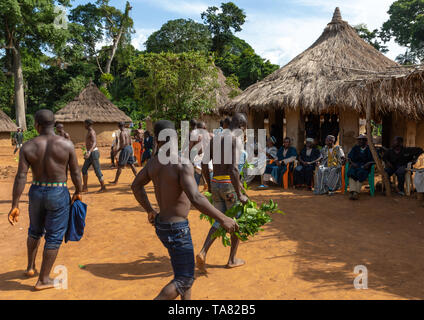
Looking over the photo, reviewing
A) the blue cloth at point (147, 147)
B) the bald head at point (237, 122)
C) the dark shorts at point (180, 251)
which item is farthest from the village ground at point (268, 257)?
the blue cloth at point (147, 147)

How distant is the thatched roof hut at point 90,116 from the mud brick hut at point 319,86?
1222cm


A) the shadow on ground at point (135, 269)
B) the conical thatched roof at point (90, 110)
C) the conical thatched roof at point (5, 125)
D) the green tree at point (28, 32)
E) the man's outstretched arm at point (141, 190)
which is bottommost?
the shadow on ground at point (135, 269)

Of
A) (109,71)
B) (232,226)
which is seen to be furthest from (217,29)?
(232,226)

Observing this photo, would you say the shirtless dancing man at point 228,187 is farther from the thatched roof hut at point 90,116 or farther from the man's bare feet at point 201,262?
the thatched roof hut at point 90,116

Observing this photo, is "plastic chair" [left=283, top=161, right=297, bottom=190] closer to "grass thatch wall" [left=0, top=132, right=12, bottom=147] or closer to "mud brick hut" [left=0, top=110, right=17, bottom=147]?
"mud brick hut" [left=0, top=110, right=17, bottom=147]

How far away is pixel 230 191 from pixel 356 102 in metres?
6.29

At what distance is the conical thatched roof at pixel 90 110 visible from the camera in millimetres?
21469

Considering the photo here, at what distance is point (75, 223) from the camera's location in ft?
12.8

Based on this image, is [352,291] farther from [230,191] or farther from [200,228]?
[200,228]

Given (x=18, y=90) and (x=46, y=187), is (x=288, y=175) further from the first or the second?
(x=18, y=90)

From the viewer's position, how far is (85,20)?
3425 centimetres

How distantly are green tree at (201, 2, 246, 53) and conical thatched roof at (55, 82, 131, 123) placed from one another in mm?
17532

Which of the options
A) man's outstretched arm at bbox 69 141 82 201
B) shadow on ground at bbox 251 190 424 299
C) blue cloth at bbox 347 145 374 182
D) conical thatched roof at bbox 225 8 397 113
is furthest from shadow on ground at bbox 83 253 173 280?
conical thatched roof at bbox 225 8 397 113

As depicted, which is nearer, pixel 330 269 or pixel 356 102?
pixel 330 269
